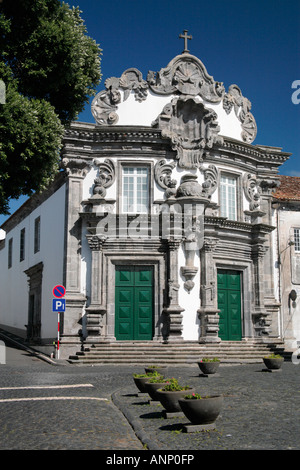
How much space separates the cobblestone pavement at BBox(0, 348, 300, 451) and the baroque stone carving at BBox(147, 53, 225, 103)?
1206 centimetres

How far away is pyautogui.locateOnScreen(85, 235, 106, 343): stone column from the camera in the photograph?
67.1 ft

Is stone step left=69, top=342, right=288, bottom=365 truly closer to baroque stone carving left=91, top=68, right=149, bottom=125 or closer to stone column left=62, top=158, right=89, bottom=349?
stone column left=62, top=158, right=89, bottom=349

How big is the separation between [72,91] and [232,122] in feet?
42.0

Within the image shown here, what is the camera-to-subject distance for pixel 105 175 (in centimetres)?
2158

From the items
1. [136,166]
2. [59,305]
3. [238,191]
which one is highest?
[136,166]

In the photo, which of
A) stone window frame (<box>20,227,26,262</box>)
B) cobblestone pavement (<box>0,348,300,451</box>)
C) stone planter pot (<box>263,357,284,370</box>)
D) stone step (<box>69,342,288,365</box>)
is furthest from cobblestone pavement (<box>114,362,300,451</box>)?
stone window frame (<box>20,227,26,262</box>)

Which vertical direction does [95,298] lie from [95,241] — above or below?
below

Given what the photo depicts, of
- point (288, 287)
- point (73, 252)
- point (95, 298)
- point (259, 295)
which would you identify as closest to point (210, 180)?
point (259, 295)

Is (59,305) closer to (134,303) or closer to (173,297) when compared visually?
(134,303)

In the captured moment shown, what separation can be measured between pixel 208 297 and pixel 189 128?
689cm
